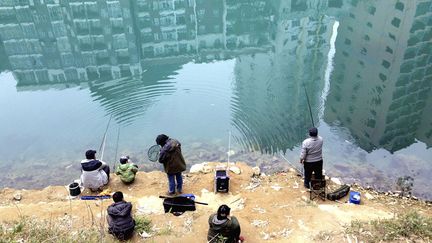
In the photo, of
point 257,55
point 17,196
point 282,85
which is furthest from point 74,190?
point 257,55

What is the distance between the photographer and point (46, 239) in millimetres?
7973

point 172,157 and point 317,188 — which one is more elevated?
point 172,157

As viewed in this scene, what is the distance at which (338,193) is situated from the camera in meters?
10.9

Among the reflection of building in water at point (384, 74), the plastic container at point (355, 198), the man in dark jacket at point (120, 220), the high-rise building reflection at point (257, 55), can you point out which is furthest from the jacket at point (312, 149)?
the reflection of building in water at point (384, 74)

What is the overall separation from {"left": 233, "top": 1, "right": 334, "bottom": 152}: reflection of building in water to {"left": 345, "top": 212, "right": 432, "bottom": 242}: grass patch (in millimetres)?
7238

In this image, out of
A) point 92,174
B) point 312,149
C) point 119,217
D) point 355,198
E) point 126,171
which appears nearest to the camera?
point 119,217

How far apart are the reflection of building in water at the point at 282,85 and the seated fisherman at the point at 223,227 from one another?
784cm

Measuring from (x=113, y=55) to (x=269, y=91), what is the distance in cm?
1338

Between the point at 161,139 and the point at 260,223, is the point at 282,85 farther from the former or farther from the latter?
the point at 260,223

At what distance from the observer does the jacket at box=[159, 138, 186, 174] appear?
10352mm

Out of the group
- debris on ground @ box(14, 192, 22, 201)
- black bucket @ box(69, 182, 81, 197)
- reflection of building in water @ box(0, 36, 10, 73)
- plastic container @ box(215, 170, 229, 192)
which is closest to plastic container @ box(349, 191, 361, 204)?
plastic container @ box(215, 170, 229, 192)

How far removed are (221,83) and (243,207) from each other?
1238 cm

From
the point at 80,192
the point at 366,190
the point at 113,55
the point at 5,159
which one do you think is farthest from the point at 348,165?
the point at 113,55

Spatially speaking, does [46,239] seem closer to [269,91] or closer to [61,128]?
[61,128]
